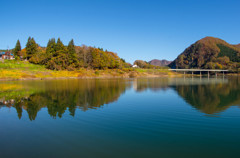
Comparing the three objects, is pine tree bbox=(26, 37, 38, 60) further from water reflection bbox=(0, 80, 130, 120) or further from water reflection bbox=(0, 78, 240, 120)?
water reflection bbox=(0, 80, 130, 120)

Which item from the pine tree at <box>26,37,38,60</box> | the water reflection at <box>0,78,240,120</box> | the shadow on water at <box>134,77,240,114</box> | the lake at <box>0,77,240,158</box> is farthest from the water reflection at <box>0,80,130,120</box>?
the pine tree at <box>26,37,38,60</box>

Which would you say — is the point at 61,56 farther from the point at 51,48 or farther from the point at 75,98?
the point at 75,98

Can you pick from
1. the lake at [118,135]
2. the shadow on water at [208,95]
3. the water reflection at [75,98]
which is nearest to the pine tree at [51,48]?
the water reflection at [75,98]

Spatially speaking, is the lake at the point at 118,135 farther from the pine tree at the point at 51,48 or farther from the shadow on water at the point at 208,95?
the pine tree at the point at 51,48

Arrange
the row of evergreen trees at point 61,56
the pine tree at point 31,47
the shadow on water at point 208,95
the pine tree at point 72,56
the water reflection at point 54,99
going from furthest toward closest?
1. the pine tree at point 72,56
2. the pine tree at point 31,47
3. the row of evergreen trees at point 61,56
4. the shadow on water at point 208,95
5. the water reflection at point 54,99

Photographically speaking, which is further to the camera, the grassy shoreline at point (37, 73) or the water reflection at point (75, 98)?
the grassy shoreline at point (37, 73)

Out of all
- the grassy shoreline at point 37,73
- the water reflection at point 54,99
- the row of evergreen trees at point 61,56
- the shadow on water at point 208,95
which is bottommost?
the shadow on water at point 208,95

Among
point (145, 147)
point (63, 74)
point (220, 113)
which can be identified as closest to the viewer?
point (145, 147)

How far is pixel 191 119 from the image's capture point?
43.6ft

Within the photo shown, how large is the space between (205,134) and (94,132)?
252 inches

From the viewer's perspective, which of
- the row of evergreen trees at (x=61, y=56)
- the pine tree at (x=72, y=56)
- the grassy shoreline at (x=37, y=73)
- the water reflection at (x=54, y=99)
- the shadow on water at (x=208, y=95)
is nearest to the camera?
the water reflection at (x=54, y=99)

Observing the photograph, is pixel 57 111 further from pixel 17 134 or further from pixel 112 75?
pixel 112 75

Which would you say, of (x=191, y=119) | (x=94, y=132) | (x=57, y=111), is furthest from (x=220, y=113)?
(x=57, y=111)

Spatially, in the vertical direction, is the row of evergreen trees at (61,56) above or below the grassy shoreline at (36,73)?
above
